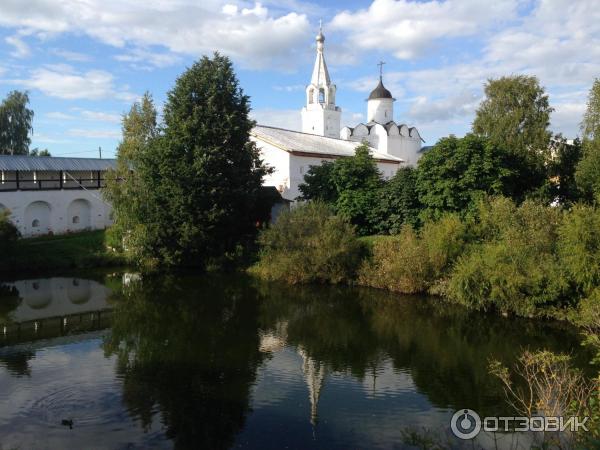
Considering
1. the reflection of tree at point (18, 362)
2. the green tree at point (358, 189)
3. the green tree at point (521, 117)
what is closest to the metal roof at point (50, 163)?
the green tree at point (358, 189)

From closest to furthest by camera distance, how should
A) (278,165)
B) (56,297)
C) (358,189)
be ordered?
(56,297) → (358,189) → (278,165)

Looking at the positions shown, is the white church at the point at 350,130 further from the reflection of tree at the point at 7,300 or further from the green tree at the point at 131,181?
the reflection of tree at the point at 7,300

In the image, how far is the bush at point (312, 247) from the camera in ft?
74.9

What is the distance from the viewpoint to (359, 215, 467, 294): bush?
2038cm

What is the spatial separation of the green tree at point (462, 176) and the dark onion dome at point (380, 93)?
19.9 m

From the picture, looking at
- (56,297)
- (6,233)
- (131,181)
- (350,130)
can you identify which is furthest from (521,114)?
(6,233)

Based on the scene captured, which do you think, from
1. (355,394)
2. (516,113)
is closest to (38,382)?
(355,394)

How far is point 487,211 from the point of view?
20.8 m

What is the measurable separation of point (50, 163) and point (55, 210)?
2893 mm

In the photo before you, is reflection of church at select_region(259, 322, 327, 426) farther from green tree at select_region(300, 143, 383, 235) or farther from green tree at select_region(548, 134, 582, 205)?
green tree at select_region(548, 134, 582, 205)

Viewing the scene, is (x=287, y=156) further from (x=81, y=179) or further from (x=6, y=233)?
(x=6, y=233)

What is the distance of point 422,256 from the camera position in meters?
20.6
